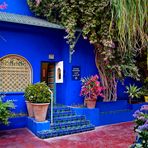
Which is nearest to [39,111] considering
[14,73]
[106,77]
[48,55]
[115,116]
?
[14,73]

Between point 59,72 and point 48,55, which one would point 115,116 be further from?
point 48,55

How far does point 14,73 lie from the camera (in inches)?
362

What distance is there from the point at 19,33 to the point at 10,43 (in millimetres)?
540

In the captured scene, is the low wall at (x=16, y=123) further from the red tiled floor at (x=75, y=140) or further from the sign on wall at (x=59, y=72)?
the sign on wall at (x=59, y=72)

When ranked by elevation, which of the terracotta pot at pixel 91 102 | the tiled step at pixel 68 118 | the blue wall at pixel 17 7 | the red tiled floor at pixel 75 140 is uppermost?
the blue wall at pixel 17 7

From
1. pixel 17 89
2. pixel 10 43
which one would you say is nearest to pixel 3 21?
pixel 10 43

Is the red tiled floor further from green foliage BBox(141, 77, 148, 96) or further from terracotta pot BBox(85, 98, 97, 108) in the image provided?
green foliage BBox(141, 77, 148, 96)

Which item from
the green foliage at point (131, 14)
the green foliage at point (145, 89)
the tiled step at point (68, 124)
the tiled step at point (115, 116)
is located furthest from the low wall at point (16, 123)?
the green foliage at point (131, 14)

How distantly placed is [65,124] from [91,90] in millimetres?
1764

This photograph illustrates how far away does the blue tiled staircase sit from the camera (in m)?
8.14

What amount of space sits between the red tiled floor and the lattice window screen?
1661 mm

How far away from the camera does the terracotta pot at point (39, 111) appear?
8.27 m

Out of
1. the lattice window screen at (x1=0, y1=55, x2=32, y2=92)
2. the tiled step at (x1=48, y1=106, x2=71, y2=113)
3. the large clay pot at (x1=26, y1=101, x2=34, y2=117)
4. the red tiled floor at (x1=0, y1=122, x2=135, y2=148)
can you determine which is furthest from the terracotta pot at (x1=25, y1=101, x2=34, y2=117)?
the tiled step at (x1=48, y1=106, x2=71, y2=113)

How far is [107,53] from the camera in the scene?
9.29 metres
